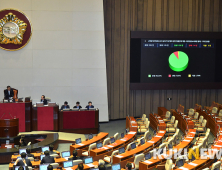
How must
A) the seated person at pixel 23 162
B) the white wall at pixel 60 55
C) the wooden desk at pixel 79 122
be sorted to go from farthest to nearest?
the white wall at pixel 60 55, the wooden desk at pixel 79 122, the seated person at pixel 23 162

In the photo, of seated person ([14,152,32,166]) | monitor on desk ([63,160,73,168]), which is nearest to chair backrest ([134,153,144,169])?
monitor on desk ([63,160,73,168])

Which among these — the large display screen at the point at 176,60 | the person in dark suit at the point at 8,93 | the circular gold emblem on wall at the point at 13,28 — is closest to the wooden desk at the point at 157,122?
the large display screen at the point at 176,60

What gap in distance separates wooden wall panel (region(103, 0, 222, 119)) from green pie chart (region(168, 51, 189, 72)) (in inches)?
61.1

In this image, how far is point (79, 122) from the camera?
1296 cm

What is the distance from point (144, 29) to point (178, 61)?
2.52m

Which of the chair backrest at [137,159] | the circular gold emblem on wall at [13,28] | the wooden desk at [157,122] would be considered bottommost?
the chair backrest at [137,159]

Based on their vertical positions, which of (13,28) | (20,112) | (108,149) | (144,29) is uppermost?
(144,29)

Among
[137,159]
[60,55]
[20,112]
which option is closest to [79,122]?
[20,112]

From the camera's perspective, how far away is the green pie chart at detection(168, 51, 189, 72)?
1590cm

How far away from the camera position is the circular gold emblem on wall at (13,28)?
13969 mm

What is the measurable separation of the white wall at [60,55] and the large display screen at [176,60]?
83.4 inches

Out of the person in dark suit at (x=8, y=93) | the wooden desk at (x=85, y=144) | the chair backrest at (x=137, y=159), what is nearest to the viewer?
the chair backrest at (x=137, y=159)

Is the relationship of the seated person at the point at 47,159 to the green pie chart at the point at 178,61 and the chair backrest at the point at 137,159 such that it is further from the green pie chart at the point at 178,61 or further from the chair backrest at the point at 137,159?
the green pie chart at the point at 178,61

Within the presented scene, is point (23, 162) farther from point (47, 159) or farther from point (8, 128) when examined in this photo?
point (8, 128)
